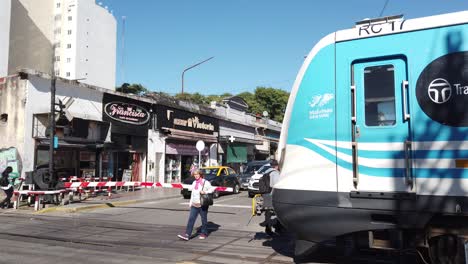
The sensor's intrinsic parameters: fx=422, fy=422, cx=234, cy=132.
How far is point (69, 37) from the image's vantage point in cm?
8700

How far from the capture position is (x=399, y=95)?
5375mm

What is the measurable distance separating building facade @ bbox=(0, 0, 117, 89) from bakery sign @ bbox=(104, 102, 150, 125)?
184 ft

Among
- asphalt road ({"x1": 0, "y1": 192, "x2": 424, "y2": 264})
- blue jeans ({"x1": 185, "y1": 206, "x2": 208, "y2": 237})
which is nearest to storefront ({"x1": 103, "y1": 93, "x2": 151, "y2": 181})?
asphalt road ({"x1": 0, "y1": 192, "x2": 424, "y2": 264})

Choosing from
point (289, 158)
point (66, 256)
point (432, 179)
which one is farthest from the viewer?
point (66, 256)

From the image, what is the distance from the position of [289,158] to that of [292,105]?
0.77 metres

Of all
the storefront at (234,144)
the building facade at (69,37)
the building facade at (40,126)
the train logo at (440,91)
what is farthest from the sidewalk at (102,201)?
the building facade at (69,37)

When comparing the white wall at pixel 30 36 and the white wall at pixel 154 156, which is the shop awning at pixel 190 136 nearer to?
the white wall at pixel 154 156

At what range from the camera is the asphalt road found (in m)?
7.58

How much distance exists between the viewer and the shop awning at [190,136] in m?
28.1

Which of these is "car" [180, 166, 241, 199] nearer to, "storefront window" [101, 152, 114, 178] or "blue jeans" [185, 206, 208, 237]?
"storefront window" [101, 152, 114, 178]

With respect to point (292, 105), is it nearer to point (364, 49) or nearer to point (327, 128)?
point (327, 128)

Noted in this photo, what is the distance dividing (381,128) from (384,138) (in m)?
0.13

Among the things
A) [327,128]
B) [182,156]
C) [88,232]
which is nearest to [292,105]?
[327,128]

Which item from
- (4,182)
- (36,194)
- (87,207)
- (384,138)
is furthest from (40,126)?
(384,138)
